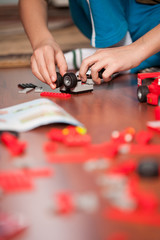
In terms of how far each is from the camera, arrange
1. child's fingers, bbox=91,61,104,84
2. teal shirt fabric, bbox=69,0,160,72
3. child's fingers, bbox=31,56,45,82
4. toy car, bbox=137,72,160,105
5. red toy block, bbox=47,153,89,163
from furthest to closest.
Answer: teal shirt fabric, bbox=69,0,160,72 < child's fingers, bbox=31,56,45,82 < child's fingers, bbox=91,61,104,84 < toy car, bbox=137,72,160,105 < red toy block, bbox=47,153,89,163

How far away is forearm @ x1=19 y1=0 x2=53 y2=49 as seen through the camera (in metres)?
1.41

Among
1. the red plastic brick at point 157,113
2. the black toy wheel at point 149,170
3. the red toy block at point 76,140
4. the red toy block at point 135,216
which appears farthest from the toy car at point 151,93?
the red toy block at point 135,216

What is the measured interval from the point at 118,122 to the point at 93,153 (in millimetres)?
208

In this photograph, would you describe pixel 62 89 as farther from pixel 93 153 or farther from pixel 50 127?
pixel 93 153

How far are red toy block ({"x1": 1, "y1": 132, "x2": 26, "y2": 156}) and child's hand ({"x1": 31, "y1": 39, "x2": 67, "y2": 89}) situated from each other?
425 mm

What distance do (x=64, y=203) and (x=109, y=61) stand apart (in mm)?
691

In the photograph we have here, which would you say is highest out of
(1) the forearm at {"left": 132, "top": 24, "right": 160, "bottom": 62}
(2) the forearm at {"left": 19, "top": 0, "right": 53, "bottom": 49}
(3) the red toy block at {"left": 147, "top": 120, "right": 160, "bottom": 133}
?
(2) the forearm at {"left": 19, "top": 0, "right": 53, "bottom": 49}

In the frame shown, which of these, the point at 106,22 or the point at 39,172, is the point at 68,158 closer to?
the point at 39,172

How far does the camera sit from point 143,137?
0.74 metres

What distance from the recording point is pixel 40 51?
1258mm

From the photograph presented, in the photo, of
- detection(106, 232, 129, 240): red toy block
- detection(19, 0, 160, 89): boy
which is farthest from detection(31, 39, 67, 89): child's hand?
detection(106, 232, 129, 240): red toy block

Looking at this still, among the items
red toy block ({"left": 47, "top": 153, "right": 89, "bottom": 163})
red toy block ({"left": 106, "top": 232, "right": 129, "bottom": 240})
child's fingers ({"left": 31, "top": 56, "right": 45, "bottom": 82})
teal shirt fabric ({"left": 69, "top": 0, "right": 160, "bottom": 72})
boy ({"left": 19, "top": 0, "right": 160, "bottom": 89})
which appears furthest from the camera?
teal shirt fabric ({"left": 69, "top": 0, "right": 160, "bottom": 72})

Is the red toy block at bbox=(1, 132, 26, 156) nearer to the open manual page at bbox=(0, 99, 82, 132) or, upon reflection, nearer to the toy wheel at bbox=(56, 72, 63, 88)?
the open manual page at bbox=(0, 99, 82, 132)

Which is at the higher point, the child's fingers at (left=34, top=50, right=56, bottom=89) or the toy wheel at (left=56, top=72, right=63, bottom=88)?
the child's fingers at (left=34, top=50, right=56, bottom=89)
